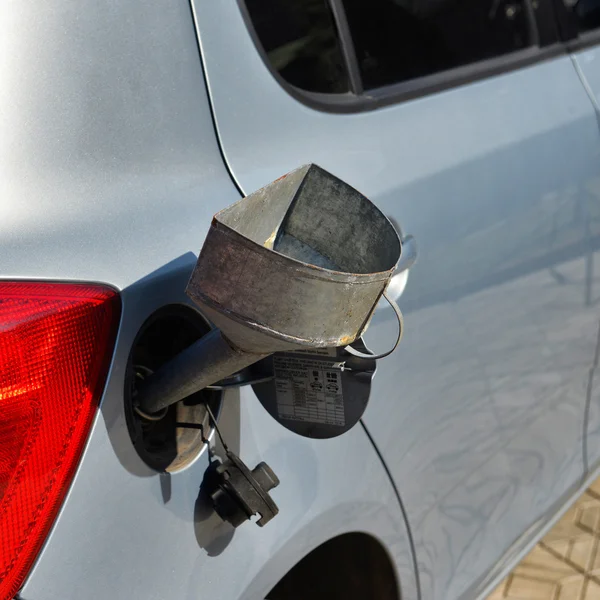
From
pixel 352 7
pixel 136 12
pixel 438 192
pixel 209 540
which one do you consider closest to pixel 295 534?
pixel 209 540

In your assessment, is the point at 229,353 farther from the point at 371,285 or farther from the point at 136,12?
the point at 136,12

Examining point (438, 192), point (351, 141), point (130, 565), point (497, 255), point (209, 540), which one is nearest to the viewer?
point (130, 565)

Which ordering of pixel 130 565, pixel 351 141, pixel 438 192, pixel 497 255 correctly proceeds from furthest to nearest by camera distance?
pixel 497 255
pixel 438 192
pixel 351 141
pixel 130 565

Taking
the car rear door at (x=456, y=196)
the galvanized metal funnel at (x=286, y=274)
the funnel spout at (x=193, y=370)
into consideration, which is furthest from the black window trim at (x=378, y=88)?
the funnel spout at (x=193, y=370)

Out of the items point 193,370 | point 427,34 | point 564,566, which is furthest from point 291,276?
point 564,566

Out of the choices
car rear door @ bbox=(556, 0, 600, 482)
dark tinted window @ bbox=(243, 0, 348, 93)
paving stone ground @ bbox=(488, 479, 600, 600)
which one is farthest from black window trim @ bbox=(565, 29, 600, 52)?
paving stone ground @ bbox=(488, 479, 600, 600)

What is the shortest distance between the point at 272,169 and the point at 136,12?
0.90 feet

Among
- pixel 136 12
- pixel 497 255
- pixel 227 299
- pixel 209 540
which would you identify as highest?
pixel 136 12

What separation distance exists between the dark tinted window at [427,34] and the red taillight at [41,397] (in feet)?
2.58

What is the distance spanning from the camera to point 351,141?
1364mm

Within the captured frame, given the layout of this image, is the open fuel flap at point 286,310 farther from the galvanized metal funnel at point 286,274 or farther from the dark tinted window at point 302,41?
the dark tinted window at point 302,41

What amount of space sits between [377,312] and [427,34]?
69 cm

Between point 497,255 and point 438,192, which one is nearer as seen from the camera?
point 438,192

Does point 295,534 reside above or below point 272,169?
below
